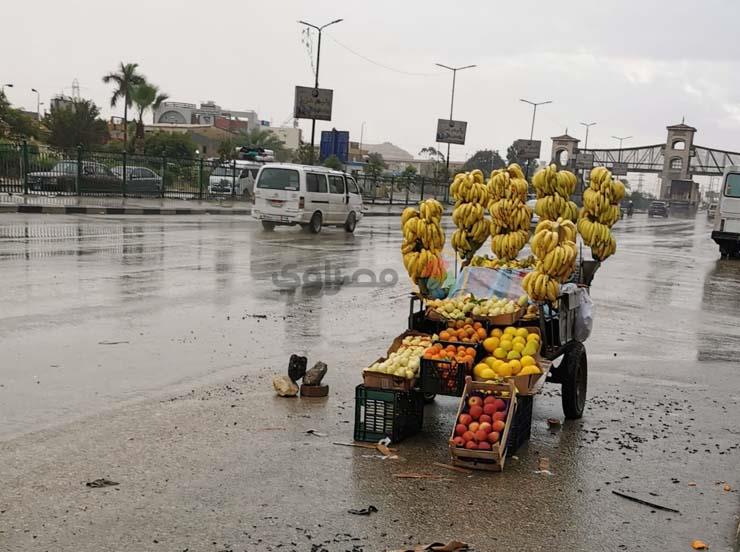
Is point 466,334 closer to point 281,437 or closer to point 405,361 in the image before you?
point 405,361

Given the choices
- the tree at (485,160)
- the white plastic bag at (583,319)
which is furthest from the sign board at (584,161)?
the white plastic bag at (583,319)

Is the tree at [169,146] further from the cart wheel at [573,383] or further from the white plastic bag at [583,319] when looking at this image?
the cart wheel at [573,383]

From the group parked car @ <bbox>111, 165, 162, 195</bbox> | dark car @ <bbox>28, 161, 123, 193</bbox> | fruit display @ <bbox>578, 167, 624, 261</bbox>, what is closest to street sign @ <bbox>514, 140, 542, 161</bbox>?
parked car @ <bbox>111, 165, 162, 195</bbox>

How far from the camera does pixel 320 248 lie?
19.6 m

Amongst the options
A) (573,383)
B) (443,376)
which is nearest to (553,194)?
(573,383)

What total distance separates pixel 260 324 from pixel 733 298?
10.1 metres

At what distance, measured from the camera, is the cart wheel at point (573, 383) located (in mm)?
6395

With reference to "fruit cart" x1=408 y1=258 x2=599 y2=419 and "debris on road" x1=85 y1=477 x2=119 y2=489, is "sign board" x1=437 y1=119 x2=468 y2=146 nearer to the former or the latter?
"fruit cart" x1=408 y1=258 x2=599 y2=419

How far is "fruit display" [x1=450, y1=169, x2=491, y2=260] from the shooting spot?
770cm

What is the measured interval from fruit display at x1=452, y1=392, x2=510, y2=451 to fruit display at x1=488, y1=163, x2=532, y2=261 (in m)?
2.51

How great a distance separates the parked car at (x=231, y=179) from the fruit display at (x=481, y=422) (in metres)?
36.8

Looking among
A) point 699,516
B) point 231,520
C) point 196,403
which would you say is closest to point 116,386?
point 196,403

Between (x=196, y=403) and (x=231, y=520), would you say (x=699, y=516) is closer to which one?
(x=231, y=520)

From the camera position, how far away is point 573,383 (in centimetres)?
638
